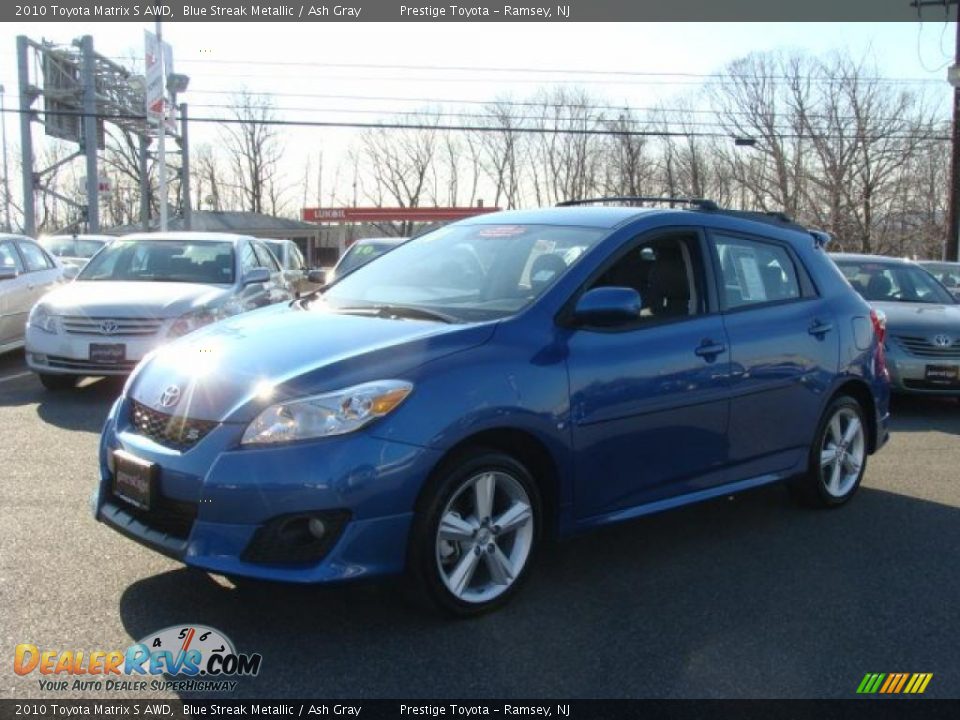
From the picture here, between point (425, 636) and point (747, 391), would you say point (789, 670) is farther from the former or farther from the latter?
point (747, 391)

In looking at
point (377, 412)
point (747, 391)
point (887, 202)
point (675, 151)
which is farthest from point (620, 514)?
point (675, 151)

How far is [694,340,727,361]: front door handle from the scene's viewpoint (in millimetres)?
4645

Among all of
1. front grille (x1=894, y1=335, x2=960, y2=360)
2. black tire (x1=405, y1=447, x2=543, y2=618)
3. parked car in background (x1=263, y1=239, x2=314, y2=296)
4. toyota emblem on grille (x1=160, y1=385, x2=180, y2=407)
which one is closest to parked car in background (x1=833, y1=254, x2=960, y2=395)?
front grille (x1=894, y1=335, x2=960, y2=360)

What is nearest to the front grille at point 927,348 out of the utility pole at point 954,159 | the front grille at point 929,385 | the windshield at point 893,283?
the front grille at point 929,385

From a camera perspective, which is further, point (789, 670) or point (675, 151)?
point (675, 151)

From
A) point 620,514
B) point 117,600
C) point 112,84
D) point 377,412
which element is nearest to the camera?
point 377,412

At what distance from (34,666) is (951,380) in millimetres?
8676

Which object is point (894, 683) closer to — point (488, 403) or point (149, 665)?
point (488, 403)

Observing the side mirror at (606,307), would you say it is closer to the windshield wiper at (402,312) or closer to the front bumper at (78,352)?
the windshield wiper at (402,312)

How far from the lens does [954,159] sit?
23578 millimetres

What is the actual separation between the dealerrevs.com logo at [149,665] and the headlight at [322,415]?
78cm

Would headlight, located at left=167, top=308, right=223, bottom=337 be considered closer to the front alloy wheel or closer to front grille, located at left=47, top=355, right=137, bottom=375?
front grille, located at left=47, top=355, right=137, bottom=375

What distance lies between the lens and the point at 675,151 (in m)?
51.4

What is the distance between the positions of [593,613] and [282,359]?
5.47 ft
